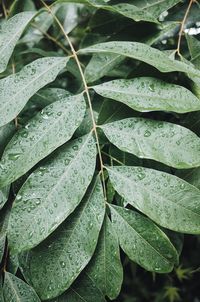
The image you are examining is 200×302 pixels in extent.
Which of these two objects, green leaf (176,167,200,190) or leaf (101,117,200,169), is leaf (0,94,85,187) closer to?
leaf (101,117,200,169)

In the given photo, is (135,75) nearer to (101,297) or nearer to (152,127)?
(152,127)

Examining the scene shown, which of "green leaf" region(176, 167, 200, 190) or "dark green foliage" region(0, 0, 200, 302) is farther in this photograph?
"green leaf" region(176, 167, 200, 190)

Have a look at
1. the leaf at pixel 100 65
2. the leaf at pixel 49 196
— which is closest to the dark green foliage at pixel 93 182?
the leaf at pixel 49 196

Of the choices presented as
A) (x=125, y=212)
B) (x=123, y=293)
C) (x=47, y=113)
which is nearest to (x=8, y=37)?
(x=47, y=113)

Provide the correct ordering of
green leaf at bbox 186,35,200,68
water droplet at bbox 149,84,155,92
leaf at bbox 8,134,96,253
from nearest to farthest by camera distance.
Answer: leaf at bbox 8,134,96,253 < water droplet at bbox 149,84,155,92 < green leaf at bbox 186,35,200,68

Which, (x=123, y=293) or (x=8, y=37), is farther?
(x=123, y=293)

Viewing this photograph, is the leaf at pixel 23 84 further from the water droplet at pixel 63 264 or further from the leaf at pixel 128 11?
the water droplet at pixel 63 264

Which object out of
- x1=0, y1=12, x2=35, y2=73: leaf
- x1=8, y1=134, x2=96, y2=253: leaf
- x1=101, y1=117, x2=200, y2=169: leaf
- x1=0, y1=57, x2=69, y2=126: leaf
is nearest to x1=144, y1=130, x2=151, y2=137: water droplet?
x1=101, y1=117, x2=200, y2=169: leaf

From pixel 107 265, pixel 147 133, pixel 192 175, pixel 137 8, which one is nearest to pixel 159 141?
pixel 147 133
